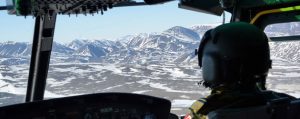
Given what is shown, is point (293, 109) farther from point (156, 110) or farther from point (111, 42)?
point (111, 42)

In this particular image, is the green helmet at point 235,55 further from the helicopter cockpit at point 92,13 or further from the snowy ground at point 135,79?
the snowy ground at point 135,79

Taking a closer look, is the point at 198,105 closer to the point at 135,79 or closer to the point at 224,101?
the point at 224,101

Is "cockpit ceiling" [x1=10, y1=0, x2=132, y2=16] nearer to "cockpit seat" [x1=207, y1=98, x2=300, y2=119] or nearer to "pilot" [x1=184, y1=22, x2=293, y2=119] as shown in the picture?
"pilot" [x1=184, y1=22, x2=293, y2=119]

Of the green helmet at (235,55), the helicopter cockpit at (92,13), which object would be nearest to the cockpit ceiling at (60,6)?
the helicopter cockpit at (92,13)

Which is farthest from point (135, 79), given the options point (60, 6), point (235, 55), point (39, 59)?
point (235, 55)

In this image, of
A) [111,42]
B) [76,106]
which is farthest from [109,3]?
[111,42]

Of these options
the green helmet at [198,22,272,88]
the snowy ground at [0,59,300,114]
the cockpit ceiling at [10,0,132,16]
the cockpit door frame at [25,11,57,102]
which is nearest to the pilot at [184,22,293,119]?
the green helmet at [198,22,272,88]
